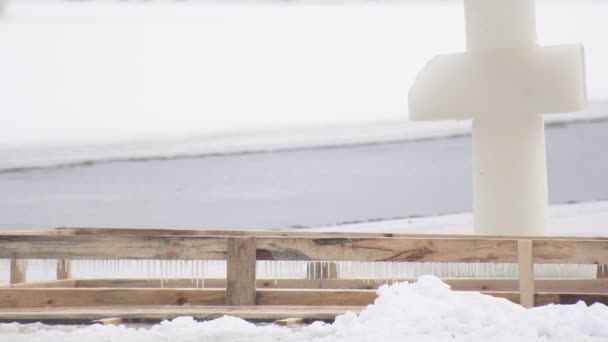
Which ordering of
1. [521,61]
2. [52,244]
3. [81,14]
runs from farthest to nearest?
[81,14], [521,61], [52,244]

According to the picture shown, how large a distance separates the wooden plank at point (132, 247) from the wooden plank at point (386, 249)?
1.27ft

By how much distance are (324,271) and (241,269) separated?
1962mm

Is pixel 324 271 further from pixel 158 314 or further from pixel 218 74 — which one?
pixel 218 74

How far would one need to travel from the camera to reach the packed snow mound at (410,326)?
209 inches

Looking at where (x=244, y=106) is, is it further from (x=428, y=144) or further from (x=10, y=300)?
(x=10, y=300)

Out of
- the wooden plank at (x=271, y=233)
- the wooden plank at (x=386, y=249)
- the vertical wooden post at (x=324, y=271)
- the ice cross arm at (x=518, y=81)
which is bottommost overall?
the vertical wooden post at (x=324, y=271)

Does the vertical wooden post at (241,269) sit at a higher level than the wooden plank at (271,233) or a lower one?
lower

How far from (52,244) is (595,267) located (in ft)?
18.4

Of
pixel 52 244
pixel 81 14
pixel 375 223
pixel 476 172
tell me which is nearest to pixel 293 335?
pixel 52 244

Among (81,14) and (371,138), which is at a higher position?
(81,14)

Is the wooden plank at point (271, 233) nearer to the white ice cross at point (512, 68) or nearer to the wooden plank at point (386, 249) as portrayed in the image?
the wooden plank at point (386, 249)

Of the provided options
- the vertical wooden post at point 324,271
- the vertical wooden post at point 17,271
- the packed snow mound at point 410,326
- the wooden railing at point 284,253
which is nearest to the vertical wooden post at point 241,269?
the wooden railing at point 284,253

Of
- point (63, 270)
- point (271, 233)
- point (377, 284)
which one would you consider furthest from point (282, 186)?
point (271, 233)

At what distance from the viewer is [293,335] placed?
566 centimetres
